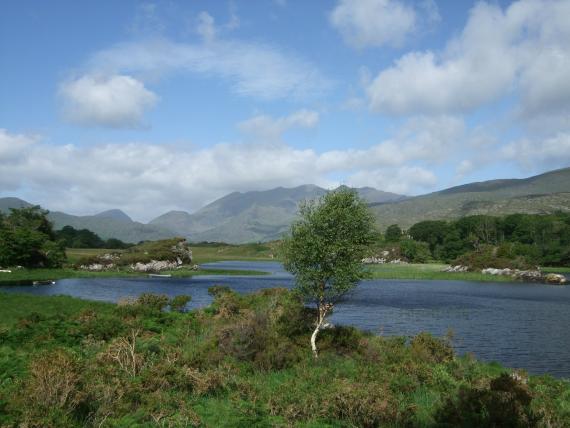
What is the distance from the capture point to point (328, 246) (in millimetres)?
31766

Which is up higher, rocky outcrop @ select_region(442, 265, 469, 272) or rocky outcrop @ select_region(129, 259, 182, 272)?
rocky outcrop @ select_region(129, 259, 182, 272)

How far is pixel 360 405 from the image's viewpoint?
16984 mm

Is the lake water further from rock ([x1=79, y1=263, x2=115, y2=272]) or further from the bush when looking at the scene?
rock ([x1=79, y1=263, x2=115, y2=272])

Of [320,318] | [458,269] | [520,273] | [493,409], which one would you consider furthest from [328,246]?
Result: [458,269]

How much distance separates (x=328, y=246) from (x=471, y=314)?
124 ft

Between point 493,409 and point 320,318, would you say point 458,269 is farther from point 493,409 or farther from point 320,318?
point 493,409

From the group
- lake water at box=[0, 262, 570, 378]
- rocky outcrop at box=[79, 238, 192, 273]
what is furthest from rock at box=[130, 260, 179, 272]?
lake water at box=[0, 262, 570, 378]

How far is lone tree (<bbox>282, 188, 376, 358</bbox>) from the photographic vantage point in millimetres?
31906

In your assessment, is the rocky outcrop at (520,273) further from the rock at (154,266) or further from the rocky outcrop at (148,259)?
the rock at (154,266)

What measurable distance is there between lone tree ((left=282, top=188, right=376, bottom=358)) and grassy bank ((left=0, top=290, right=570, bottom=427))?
3.50 metres

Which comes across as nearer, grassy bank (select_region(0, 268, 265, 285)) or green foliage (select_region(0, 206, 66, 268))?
grassy bank (select_region(0, 268, 265, 285))

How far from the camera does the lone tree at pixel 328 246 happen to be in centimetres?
3191

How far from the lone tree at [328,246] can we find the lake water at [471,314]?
86.4 inches

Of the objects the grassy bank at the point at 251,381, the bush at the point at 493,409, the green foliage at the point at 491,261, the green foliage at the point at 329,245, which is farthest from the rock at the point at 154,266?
the bush at the point at 493,409
